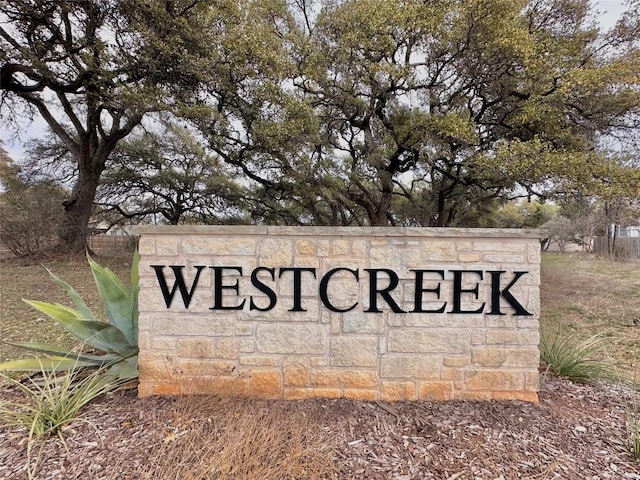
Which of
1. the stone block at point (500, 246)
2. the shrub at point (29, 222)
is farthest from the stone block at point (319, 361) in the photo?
the shrub at point (29, 222)

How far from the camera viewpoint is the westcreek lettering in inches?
105

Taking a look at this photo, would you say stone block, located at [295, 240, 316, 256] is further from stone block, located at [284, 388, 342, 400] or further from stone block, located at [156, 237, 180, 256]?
stone block, located at [284, 388, 342, 400]

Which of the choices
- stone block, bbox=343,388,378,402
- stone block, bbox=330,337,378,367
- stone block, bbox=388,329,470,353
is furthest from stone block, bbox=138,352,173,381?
stone block, bbox=388,329,470,353

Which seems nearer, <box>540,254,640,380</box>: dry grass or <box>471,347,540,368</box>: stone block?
<box>471,347,540,368</box>: stone block

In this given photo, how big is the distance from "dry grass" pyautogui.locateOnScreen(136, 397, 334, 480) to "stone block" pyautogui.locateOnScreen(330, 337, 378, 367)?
47cm

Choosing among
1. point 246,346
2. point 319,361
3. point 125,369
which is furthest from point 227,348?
point 125,369

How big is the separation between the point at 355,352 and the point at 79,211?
1071 centimetres

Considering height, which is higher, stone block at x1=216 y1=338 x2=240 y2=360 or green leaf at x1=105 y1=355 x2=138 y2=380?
stone block at x1=216 y1=338 x2=240 y2=360

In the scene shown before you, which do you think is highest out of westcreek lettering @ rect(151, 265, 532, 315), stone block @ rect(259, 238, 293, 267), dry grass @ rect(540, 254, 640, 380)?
stone block @ rect(259, 238, 293, 267)

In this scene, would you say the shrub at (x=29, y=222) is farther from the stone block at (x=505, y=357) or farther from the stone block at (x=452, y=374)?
the stone block at (x=505, y=357)

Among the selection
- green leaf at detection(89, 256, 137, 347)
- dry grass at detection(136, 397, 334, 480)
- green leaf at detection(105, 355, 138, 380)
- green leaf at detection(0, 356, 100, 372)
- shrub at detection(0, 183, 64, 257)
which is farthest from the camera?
shrub at detection(0, 183, 64, 257)

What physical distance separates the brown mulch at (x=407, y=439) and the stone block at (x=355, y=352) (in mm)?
291

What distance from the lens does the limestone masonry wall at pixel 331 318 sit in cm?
266

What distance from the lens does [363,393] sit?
2.68m
